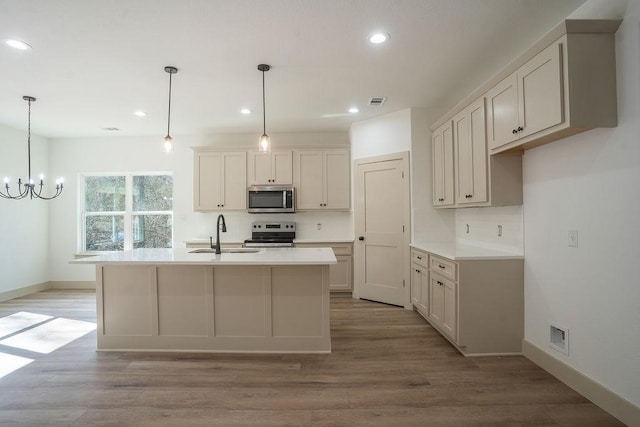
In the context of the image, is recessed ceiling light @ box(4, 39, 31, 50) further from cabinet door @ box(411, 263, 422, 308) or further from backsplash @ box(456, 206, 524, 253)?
backsplash @ box(456, 206, 524, 253)

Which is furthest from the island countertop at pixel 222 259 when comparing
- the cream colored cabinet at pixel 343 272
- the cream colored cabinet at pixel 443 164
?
the cream colored cabinet at pixel 343 272

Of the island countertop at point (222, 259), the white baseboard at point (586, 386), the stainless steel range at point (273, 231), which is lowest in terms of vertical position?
the white baseboard at point (586, 386)

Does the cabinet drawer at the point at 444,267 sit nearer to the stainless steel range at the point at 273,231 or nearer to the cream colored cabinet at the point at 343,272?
the cream colored cabinet at the point at 343,272

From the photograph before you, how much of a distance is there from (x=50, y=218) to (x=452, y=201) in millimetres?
6555

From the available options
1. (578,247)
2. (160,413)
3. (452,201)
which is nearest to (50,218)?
(160,413)

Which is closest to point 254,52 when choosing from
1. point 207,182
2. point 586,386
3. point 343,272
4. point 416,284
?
point 207,182

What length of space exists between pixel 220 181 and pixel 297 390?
3.73 meters

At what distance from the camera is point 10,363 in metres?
2.81

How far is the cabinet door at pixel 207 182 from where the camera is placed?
529 cm

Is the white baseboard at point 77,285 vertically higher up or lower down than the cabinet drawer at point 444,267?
lower down

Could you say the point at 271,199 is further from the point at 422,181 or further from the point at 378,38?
the point at 378,38

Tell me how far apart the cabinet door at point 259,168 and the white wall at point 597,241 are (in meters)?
3.67

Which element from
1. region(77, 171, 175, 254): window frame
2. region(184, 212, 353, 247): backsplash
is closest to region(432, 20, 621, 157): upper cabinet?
region(184, 212, 353, 247): backsplash

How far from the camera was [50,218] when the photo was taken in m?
5.75
